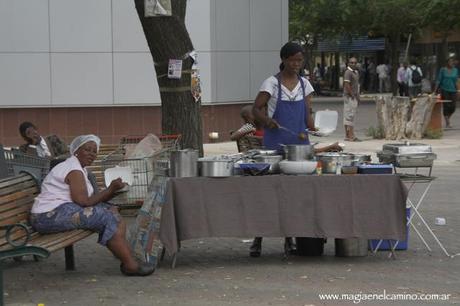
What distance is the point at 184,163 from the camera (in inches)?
290

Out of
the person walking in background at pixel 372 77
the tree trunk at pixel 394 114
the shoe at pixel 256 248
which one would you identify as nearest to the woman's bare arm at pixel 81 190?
the shoe at pixel 256 248

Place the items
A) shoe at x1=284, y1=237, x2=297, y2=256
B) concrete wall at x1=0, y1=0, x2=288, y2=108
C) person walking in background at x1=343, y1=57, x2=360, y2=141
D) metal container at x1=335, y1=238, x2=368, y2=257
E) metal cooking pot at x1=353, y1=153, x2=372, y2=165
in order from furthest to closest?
person walking in background at x1=343, y1=57, x2=360, y2=141
concrete wall at x1=0, y1=0, x2=288, y2=108
shoe at x1=284, y1=237, x2=297, y2=256
metal container at x1=335, y1=238, x2=368, y2=257
metal cooking pot at x1=353, y1=153, x2=372, y2=165

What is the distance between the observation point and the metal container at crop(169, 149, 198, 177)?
24.1 ft

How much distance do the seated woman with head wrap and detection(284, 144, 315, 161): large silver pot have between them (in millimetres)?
1474

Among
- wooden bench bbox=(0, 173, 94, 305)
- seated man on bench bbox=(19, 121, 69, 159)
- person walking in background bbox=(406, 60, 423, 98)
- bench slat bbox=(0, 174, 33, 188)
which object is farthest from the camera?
person walking in background bbox=(406, 60, 423, 98)

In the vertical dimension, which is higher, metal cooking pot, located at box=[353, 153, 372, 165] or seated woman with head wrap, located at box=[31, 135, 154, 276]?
metal cooking pot, located at box=[353, 153, 372, 165]

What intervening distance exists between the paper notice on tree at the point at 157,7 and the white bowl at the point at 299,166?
3.18m

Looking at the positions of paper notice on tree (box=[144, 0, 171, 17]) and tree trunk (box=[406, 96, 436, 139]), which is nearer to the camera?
paper notice on tree (box=[144, 0, 171, 17])

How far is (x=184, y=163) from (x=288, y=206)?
0.97m

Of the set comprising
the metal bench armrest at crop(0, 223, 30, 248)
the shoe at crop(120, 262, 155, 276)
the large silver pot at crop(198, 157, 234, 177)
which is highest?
the large silver pot at crop(198, 157, 234, 177)

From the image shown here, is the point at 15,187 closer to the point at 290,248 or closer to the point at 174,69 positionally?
the point at 290,248

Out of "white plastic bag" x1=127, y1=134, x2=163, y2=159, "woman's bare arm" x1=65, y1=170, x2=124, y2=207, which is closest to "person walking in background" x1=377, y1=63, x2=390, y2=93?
"white plastic bag" x1=127, y1=134, x2=163, y2=159

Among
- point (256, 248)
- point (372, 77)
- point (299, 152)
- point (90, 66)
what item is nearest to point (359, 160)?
point (299, 152)

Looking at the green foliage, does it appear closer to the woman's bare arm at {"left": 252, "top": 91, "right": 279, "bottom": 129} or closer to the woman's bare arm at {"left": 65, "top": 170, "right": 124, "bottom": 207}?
the woman's bare arm at {"left": 252, "top": 91, "right": 279, "bottom": 129}
